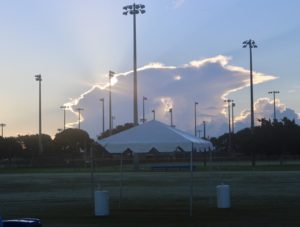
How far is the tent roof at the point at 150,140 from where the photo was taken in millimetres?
19797

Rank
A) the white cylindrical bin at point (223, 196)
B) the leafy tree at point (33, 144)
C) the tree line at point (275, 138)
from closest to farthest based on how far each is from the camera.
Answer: the white cylindrical bin at point (223, 196), the tree line at point (275, 138), the leafy tree at point (33, 144)

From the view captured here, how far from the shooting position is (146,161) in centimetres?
12138

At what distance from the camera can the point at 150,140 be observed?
2019 centimetres

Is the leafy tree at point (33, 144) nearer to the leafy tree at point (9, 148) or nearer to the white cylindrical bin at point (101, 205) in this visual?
the leafy tree at point (9, 148)

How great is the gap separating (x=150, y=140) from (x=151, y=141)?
7cm

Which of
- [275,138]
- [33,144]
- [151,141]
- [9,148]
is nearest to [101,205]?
[151,141]

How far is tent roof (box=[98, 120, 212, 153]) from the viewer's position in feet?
65.0

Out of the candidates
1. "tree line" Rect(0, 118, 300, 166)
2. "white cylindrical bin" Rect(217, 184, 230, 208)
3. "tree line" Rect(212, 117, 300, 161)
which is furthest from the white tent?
"tree line" Rect(212, 117, 300, 161)

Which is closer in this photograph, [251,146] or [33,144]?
[251,146]

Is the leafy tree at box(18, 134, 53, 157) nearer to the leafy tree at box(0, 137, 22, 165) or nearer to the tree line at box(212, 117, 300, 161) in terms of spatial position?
the leafy tree at box(0, 137, 22, 165)

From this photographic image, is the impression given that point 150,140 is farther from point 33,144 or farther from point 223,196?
point 33,144

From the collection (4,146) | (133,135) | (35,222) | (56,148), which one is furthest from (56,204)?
(56,148)

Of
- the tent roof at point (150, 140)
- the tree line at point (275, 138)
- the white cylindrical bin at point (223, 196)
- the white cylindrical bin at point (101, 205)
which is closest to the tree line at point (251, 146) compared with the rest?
the tree line at point (275, 138)

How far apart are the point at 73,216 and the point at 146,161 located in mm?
101342
